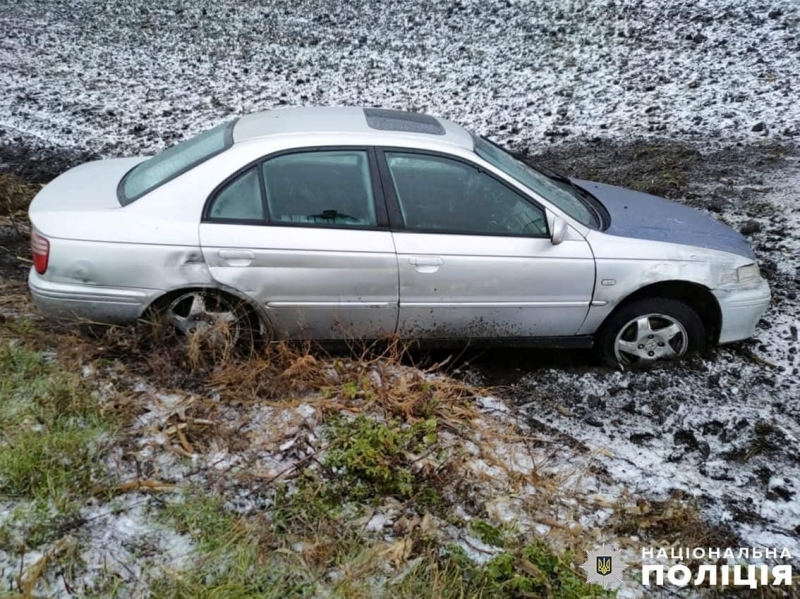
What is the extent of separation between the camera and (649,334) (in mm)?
4418

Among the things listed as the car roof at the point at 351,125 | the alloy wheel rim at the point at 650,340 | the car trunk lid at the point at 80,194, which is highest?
the car roof at the point at 351,125

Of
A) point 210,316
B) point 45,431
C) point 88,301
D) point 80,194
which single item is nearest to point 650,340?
point 210,316

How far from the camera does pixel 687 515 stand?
10.6 ft

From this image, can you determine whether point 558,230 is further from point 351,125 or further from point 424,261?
point 351,125

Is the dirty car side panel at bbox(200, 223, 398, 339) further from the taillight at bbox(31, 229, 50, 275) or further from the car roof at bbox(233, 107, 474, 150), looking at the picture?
the taillight at bbox(31, 229, 50, 275)

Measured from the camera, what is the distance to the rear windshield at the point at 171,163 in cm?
401

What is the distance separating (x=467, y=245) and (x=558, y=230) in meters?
0.53

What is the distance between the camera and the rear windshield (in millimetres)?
4012

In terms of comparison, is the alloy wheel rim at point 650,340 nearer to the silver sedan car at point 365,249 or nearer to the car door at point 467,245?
the silver sedan car at point 365,249

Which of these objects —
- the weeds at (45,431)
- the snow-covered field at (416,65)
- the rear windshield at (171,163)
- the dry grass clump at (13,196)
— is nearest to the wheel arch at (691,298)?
the rear windshield at (171,163)

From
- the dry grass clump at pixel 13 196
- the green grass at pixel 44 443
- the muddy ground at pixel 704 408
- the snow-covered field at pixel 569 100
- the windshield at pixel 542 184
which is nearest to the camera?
the green grass at pixel 44 443

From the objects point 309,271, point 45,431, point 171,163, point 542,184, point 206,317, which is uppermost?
point 542,184

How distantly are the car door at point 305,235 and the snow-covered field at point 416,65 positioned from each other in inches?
190

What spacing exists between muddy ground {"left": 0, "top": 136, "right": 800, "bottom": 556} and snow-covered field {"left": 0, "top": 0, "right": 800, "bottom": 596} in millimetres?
13
